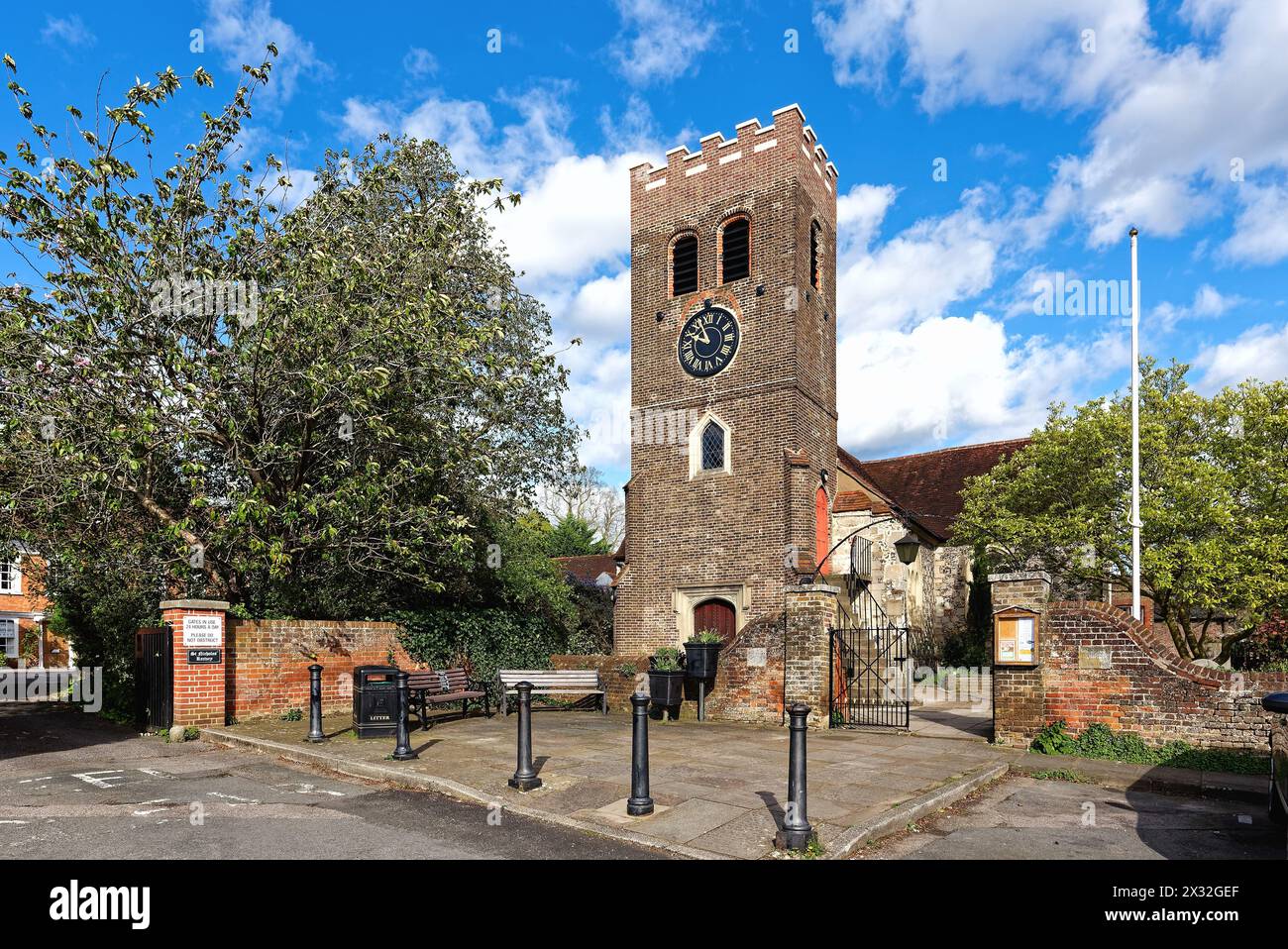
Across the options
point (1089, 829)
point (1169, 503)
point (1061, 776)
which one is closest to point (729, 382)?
point (1169, 503)

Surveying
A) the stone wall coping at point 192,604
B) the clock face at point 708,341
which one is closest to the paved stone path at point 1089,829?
the stone wall coping at point 192,604

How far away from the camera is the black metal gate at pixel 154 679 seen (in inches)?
433

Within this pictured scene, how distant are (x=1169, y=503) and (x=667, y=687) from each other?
11511mm

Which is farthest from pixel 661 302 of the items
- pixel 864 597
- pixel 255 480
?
pixel 255 480

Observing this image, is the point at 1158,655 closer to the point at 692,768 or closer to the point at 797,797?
the point at 692,768

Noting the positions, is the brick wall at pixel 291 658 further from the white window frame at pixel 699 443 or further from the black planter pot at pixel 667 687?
the white window frame at pixel 699 443

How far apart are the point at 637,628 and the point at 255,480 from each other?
10469mm

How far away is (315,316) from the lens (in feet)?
38.4

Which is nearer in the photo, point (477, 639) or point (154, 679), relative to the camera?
point (154, 679)

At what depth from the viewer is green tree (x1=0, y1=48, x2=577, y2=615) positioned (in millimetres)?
11000

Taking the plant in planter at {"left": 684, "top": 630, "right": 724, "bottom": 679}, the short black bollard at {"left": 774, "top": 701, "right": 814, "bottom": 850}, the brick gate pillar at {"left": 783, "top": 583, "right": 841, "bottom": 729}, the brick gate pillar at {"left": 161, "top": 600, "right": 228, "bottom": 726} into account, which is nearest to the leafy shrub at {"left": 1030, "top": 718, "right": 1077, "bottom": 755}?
the brick gate pillar at {"left": 783, "top": 583, "right": 841, "bottom": 729}

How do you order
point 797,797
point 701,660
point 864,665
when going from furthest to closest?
point 864,665 → point 701,660 → point 797,797

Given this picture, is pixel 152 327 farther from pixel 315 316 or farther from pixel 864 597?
pixel 864 597

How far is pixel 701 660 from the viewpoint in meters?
13.3
